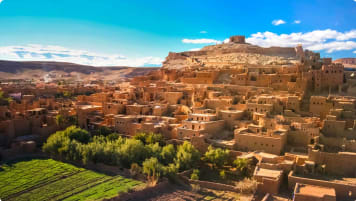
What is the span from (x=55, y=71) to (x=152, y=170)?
8082cm

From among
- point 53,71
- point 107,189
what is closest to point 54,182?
point 107,189

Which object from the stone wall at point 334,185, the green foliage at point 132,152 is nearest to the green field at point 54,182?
the green foliage at point 132,152

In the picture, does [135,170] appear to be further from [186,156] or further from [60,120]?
[60,120]

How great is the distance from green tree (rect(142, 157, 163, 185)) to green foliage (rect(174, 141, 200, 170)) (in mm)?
1225

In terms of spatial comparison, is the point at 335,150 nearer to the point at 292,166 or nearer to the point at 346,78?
the point at 292,166

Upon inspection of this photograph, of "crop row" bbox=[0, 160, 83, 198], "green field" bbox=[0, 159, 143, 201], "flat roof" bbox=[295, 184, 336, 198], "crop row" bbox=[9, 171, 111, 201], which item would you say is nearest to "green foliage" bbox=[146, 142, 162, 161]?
"green field" bbox=[0, 159, 143, 201]

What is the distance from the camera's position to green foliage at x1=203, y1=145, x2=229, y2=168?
18.0 meters

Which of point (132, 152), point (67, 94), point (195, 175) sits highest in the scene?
point (67, 94)

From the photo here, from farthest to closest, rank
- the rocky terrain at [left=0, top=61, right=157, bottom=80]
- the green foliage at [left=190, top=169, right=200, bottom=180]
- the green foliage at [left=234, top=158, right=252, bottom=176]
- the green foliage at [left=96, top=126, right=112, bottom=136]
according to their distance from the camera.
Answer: the rocky terrain at [left=0, top=61, right=157, bottom=80] → the green foliage at [left=96, top=126, right=112, bottom=136] → the green foliage at [left=190, top=169, right=200, bottom=180] → the green foliage at [left=234, top=158, right=252, bottom=176]

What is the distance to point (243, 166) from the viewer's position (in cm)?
1709

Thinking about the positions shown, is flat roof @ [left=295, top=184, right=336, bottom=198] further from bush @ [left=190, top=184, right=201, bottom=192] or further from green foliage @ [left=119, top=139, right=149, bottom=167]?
green foliage @ [left=119, top=139, right=149, bottom=167]

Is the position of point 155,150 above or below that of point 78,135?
below

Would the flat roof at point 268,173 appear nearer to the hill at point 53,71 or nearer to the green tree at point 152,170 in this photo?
the green tree at point 152,170

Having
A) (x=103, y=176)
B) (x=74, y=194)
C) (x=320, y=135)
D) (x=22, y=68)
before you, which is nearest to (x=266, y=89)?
(x=320, y=135)
